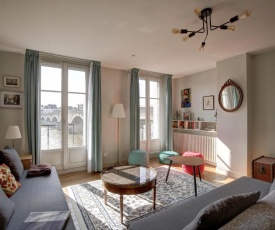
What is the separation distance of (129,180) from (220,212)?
1341 millimetres

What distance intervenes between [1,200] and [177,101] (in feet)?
16.5

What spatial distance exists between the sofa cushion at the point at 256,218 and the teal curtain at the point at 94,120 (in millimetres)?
3224

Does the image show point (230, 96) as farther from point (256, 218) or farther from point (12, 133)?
point (12, 133)

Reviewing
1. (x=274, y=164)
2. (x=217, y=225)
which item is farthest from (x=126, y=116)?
(x=217, y=225)

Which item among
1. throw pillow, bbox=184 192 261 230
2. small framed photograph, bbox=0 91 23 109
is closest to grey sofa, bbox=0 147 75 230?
throw pillow, bbox=184 192 261 230

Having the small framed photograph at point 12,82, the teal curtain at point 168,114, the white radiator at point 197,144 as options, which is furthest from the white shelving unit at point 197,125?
the small framed photograph at point 12,82

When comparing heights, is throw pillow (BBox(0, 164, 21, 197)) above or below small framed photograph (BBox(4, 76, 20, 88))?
below

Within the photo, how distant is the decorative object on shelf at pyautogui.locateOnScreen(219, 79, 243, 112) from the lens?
3468 millimetres

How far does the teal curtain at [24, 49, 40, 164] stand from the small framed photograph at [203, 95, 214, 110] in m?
4.12

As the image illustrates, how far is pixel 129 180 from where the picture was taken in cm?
219

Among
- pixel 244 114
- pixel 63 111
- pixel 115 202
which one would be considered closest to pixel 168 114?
pixel 244 114

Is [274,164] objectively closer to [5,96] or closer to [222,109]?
[222,109]

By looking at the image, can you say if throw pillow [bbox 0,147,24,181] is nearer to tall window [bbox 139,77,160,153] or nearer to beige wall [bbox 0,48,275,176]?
beige wall [bbox 0,48,275,176]

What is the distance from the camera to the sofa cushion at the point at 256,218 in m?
0.90
